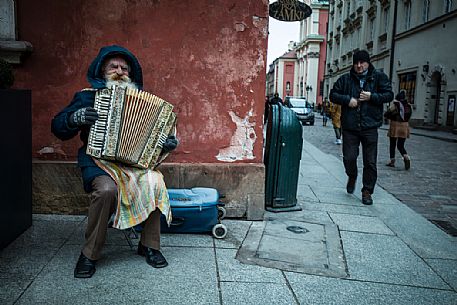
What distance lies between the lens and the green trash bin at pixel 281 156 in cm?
487

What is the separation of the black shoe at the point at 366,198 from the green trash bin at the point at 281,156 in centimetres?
122

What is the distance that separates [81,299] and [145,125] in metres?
1.27

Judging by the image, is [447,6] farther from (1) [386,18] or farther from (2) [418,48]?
(1) [386,18]

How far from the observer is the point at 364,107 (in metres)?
5.53

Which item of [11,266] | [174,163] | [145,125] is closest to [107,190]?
[145,125]

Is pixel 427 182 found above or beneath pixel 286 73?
beneath

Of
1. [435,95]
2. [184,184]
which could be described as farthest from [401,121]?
[435,95]

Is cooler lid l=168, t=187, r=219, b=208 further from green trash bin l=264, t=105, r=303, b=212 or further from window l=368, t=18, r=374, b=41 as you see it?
window l=368, t=18, r=374, b=41

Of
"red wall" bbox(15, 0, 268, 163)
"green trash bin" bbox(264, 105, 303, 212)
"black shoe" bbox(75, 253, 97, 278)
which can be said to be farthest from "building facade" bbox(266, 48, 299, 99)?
"black shoe" bbox(75, 253, 97, 278)

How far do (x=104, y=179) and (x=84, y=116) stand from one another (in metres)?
0.49

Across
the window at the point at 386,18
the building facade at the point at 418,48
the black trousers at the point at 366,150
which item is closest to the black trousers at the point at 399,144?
the black trousers at the point at 366,150

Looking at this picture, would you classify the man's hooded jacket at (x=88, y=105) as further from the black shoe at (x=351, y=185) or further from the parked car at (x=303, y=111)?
the parked car at (x=303, y=111)

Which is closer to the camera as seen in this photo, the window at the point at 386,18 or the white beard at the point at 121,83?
the white beard at the point at 121,83

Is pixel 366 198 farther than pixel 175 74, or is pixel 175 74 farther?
pixel 366 198
